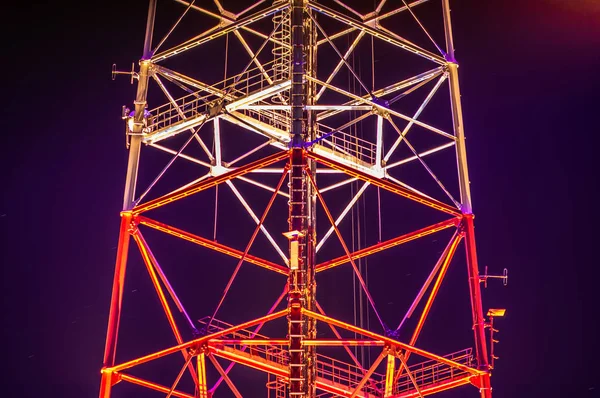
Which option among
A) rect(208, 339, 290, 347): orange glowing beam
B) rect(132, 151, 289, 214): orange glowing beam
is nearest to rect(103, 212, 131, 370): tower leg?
rect(132, 151, 289, 214): orange glowing beam

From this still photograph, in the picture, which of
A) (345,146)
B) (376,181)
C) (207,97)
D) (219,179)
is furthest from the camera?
(345,146)

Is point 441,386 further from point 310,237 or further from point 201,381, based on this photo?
point 201,381

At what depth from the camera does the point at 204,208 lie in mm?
43438

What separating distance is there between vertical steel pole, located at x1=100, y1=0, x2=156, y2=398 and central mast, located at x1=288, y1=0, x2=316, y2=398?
5.12 m

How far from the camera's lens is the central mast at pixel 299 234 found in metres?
24.6

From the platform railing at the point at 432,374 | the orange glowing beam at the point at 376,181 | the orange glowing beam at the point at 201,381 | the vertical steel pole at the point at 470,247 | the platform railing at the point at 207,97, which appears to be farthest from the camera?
the platform railing at the point at 207,97

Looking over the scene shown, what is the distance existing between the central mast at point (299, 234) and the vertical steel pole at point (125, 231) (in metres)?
5.12

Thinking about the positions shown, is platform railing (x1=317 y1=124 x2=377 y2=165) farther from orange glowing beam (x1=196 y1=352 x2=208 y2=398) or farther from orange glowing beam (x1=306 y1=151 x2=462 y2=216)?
orange glowing beam (x1=196 y1=352 x2=208 y2=398)

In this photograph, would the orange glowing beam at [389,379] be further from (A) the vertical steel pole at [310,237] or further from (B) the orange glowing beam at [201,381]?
(B) the orange glowing beam at [201,381]

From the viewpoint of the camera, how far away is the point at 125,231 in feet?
91.7

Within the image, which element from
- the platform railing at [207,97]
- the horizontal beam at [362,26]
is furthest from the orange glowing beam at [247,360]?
the horizontal beam at [362,26]

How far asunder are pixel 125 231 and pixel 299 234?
5.58 metres

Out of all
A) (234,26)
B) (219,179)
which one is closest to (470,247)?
(219,179)

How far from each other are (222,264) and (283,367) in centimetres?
1571
